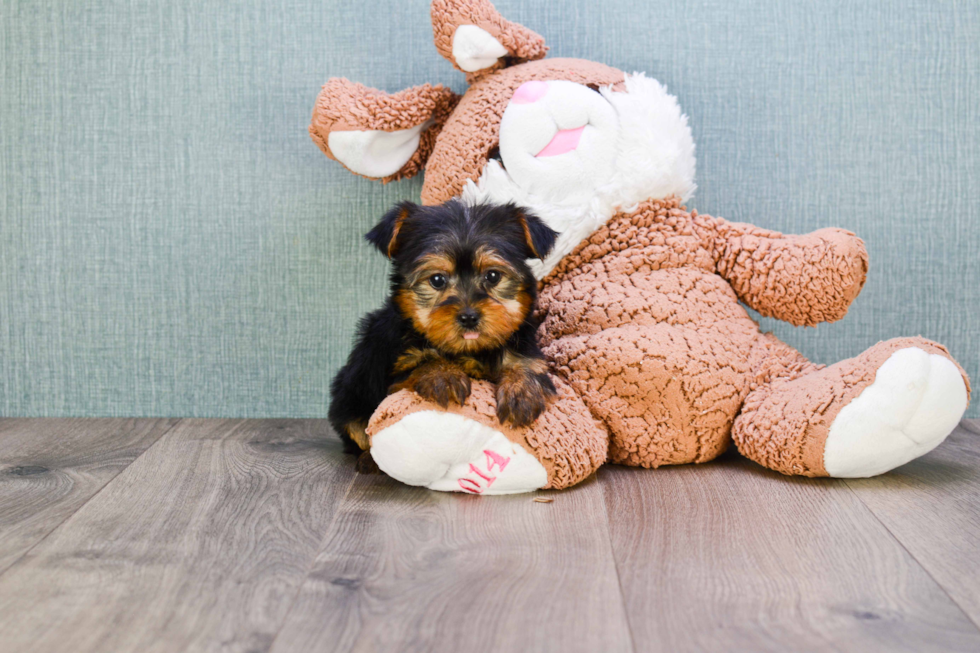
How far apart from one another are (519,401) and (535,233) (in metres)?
0.42

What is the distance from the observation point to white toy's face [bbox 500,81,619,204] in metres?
2.13

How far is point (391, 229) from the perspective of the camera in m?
1.88

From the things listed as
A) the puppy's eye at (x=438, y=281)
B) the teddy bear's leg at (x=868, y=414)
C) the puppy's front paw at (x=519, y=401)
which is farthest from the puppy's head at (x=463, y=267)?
the teddy bear's leg at (x=868, y=414)

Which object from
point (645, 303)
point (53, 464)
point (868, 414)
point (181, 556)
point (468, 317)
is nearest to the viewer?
point (181, 556)

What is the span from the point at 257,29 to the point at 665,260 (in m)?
1.57

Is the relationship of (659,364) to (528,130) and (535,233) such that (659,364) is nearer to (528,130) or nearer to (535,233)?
(535,233)

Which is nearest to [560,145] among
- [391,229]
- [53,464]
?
[391,229]

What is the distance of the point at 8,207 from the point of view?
2695mm

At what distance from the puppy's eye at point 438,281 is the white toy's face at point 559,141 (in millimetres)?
468

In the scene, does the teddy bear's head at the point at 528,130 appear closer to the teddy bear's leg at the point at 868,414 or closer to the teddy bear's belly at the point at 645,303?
the teddy bear's belly at the point at 645,303

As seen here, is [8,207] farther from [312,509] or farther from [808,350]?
[808,350]

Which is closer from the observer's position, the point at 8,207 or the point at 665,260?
the point at 665,260

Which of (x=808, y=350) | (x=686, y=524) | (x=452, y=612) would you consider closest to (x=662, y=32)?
(x=808, y=350)

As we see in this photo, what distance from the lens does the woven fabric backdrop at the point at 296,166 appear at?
2605 millimetres
